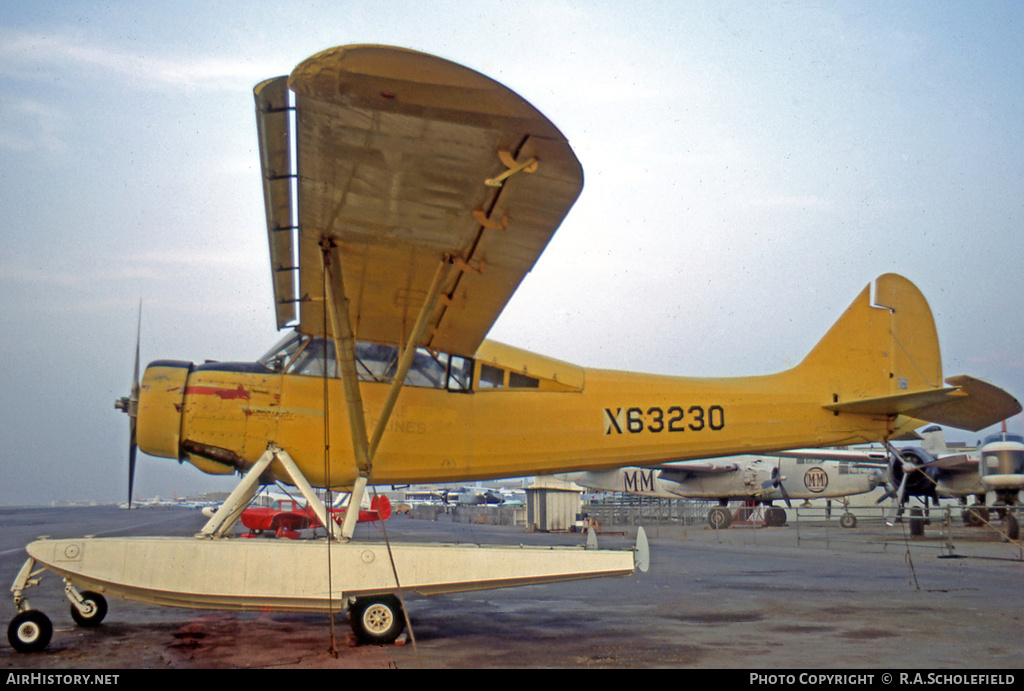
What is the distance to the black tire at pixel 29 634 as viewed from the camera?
568 centimetres

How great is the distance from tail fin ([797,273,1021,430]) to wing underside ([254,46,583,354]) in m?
4.14

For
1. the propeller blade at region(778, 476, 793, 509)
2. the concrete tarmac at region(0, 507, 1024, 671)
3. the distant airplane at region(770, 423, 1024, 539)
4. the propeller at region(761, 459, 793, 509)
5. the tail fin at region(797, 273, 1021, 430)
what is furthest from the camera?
the propeller blade at region(778, 476, 793, 509)

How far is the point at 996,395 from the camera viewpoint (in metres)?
7.86

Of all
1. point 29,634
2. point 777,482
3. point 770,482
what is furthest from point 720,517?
point 29,634

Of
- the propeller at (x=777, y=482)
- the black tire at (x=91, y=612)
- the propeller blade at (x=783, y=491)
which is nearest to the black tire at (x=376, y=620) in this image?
the black tire at (x=91, y=612)

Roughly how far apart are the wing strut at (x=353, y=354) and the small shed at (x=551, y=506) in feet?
83.1

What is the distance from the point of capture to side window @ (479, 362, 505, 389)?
7492mm

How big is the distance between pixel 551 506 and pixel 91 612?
25.9m

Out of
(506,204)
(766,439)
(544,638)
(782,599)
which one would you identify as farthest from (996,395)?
(506,204)

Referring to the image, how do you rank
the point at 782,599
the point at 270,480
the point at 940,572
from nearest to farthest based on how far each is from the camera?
the point at 270,480 < the point at 782,599 < the point at 940,572

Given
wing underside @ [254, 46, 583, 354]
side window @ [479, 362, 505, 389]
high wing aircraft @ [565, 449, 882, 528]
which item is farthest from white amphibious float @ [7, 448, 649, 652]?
high wing aircraft @ [565, 449, 882, 528]

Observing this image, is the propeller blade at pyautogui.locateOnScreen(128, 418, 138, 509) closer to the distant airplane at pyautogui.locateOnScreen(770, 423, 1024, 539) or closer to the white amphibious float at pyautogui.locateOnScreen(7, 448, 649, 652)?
the white amphibious float at pyautogui.locateOnScreen(7, 448, 649, 652)
